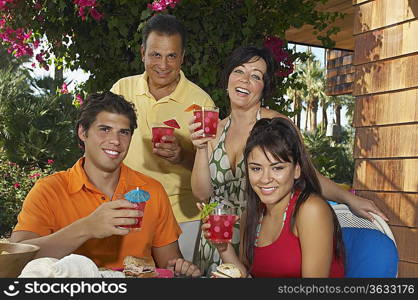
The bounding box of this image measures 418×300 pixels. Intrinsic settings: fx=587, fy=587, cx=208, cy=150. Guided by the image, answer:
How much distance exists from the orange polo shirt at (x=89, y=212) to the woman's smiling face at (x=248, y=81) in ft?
2.09

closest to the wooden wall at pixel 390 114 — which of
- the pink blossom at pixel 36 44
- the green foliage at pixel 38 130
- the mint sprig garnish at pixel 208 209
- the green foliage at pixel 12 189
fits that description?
the mint sprig garnish at pixel 208 209

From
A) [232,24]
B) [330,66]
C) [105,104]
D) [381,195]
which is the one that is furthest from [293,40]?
[105,104]

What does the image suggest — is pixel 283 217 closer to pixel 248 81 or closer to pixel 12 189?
pixel 248 81

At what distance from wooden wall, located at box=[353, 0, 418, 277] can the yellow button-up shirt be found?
5.17 ft

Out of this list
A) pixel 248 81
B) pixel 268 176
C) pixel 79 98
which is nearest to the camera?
pixel 268 176

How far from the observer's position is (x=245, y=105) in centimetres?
289

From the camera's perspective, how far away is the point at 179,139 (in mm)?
3199

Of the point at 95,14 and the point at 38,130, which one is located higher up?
the point at 95,14

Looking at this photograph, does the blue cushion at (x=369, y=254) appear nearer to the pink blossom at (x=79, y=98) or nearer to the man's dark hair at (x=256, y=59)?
the man's dark hair at (x=256, y=59)

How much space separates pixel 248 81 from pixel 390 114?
181 centimetres

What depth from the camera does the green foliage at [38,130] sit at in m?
11.2

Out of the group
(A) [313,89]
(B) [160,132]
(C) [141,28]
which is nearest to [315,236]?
(B) [160,132]

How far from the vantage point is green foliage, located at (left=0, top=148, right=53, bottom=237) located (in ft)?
34.8

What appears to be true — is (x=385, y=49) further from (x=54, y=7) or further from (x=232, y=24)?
(x=54, y=7)
